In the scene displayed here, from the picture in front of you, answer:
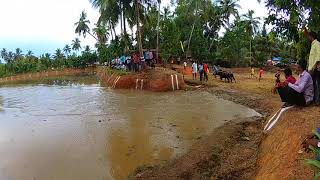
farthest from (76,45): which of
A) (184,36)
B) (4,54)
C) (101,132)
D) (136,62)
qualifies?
(101,132)

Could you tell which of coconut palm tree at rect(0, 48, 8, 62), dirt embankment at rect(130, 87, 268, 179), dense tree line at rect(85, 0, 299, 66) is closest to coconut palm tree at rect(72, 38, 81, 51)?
coconut palm tree at rect(0, 48, 8, 62)

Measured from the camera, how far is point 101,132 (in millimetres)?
11859

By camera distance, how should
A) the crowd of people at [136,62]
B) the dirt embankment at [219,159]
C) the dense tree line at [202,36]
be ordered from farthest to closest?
the dense tree line at [202,36] < the crowd of people at [136,62] < the dirt embankment at [219,159]

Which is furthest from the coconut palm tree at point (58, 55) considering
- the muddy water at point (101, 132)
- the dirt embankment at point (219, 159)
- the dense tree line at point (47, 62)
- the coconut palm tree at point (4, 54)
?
the dirt embankment at point (219, 159)

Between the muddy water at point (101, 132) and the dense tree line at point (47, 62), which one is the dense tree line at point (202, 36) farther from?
the muddy water at point (101, 132)

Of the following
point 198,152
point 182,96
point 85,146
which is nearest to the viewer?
point 198,152

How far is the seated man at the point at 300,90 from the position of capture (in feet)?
26.4

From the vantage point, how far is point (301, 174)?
5.21m

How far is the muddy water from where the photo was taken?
28.5ft

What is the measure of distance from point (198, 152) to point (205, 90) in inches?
482

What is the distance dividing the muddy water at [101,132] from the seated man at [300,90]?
287cm

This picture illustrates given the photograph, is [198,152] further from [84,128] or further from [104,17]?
[104,17]

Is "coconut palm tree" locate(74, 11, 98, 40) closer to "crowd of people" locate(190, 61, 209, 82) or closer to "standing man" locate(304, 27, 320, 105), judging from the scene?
"crowd of people" locate(190, 61, 209, 82)

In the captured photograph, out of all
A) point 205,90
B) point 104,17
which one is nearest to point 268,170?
point 205,90
